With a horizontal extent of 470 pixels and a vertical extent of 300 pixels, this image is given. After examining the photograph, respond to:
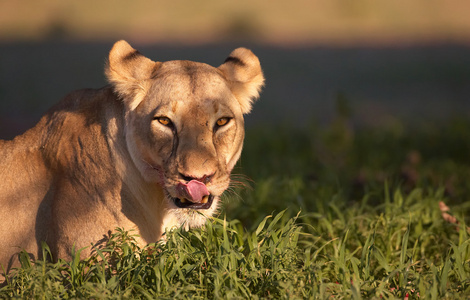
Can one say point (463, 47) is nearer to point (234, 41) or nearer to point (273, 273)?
point (234, 41)

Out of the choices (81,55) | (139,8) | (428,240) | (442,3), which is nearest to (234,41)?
(81,55)

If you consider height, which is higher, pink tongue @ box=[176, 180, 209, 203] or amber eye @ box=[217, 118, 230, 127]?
amber eye @ box=[217, 118, 230, 127]

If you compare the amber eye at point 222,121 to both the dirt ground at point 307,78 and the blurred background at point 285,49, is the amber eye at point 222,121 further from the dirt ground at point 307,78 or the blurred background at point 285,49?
the dirt ground at point 307,78

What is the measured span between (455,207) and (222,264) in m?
2.30

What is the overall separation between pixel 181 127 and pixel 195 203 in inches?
16.7

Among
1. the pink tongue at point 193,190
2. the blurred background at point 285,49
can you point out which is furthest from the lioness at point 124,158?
the blurred background at point 285,49

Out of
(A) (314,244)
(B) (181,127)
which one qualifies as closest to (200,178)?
(B) (181,127)

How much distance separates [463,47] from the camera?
58.5ft

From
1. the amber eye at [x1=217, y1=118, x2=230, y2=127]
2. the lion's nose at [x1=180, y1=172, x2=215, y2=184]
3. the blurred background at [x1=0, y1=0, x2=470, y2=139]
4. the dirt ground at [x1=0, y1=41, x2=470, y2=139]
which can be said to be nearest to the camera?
the lion's nose at [x1=180, y1=172, x2=215, y2=184]

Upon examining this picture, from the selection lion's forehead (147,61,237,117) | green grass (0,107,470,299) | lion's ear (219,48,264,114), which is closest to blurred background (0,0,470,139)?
green grass (0,107,470,299)

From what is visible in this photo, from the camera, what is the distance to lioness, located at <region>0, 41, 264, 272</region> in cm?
330

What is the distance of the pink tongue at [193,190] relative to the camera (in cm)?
315

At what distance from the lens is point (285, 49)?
55.2ft

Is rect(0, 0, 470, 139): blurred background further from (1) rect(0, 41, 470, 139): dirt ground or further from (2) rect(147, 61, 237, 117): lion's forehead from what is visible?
(2) rect(147, 61, 237, 117): lion's forehead
